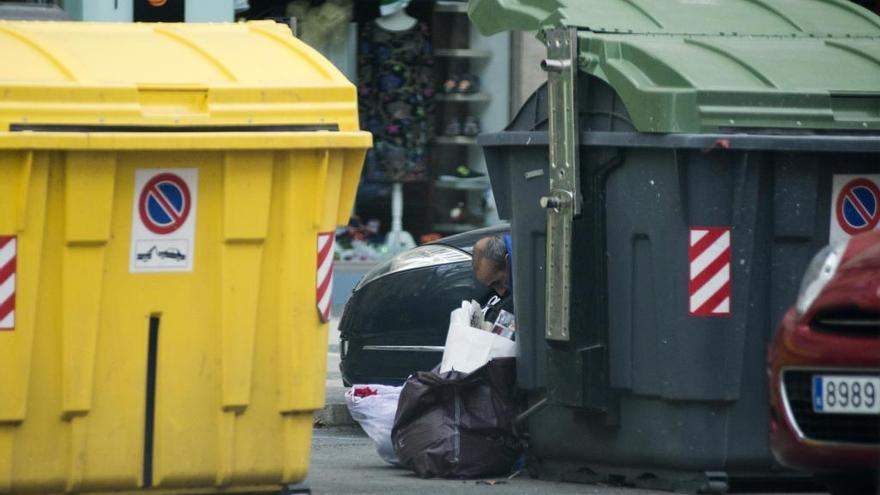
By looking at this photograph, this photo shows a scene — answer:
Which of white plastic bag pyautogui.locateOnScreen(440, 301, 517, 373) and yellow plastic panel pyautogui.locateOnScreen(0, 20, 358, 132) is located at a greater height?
yellow plastic panel pyautogui.locateOnScreen(0, 20, 358, 132)

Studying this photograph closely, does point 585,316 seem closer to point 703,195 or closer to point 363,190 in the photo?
point 703,195

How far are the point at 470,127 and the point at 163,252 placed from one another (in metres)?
8.55

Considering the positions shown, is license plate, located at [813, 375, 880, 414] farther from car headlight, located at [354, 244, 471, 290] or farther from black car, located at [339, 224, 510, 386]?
car headlight, located at [354, 244, 471, 290]

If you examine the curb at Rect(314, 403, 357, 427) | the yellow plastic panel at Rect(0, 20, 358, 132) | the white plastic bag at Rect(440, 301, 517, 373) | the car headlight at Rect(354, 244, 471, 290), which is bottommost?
the curb at Rect(314, 403, 357, 427)

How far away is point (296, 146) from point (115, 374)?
37.3 inches

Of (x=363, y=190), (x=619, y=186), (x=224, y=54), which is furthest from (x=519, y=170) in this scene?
(x=363, y=190)

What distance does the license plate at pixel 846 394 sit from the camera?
5.49 m

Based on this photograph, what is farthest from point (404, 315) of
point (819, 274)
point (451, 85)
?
point (451, 85)

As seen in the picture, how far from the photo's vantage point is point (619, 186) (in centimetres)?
705

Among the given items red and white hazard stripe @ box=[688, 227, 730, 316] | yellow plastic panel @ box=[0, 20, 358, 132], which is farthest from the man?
yellow plastic panel @ box=[0, 20, 358, 132]

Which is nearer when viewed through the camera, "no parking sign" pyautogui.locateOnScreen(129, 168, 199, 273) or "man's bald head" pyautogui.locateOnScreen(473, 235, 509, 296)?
"no parking sign" pyautogui.locateOnScreen(129, 168, 199, 273)

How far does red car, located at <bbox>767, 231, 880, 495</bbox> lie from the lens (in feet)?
18.0

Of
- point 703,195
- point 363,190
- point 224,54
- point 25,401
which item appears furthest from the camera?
point 363,190

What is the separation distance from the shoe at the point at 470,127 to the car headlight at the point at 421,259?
5.23 meters
